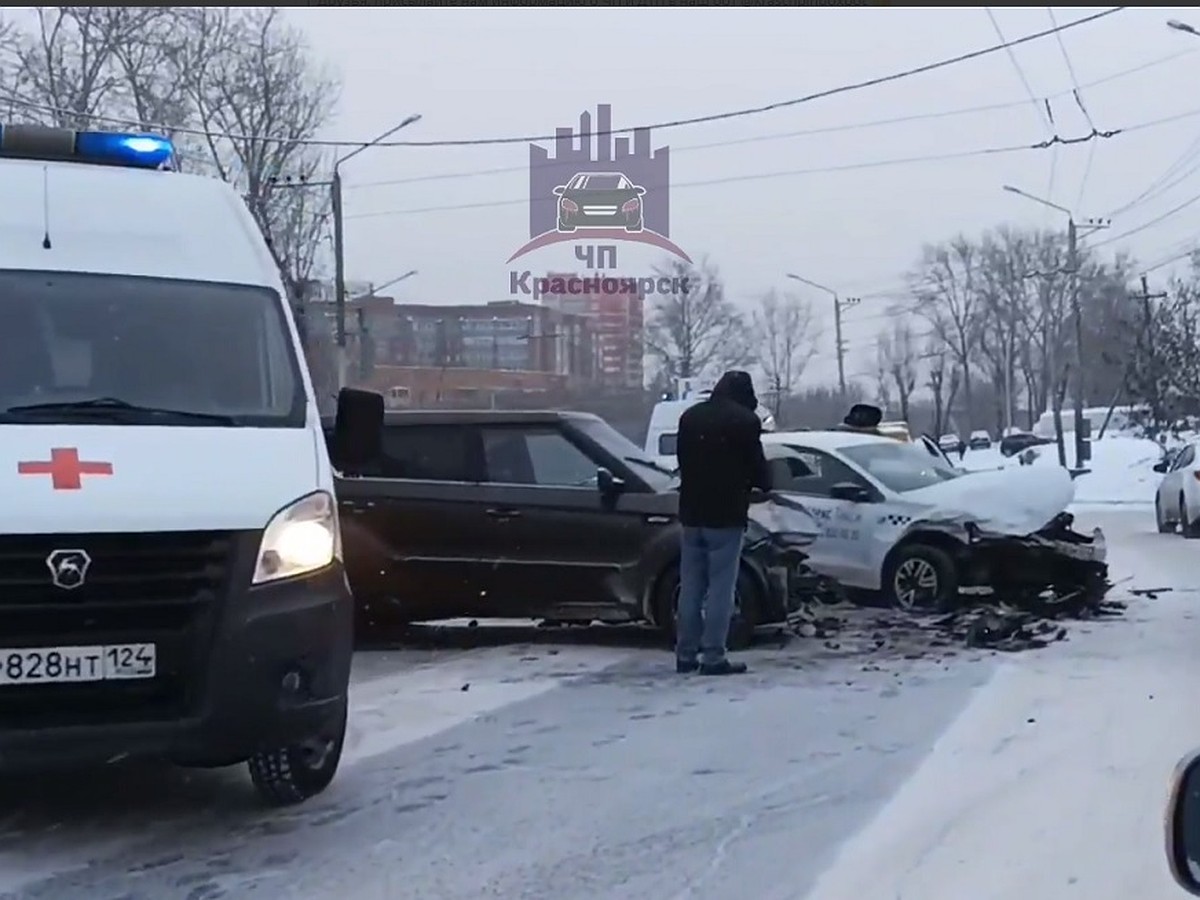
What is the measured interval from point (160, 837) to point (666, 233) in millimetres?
26949

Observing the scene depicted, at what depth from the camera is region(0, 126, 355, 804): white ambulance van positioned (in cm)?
516

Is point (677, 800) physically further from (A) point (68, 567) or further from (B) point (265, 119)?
(B) point (265, 119)

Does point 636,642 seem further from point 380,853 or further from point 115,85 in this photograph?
point 115,85

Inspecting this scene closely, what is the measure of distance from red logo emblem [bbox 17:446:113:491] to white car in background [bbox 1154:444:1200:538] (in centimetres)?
1896

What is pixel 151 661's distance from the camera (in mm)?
5266

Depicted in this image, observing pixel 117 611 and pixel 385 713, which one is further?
pixel 385 713

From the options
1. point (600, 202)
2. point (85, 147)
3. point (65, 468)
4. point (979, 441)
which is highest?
point (600, 202)

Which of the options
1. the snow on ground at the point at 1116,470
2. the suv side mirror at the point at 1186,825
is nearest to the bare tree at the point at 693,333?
the snow on ground at the point at 1116,470

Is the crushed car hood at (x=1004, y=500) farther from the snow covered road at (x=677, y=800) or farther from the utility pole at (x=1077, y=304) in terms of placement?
the utility pole at (x=1077, y=304)

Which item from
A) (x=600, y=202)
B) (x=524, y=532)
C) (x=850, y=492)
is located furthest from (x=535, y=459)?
(x=600, y=202)

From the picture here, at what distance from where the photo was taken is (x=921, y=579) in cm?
1198

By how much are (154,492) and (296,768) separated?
1307mm

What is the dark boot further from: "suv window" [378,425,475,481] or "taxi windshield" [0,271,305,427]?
"taxi windshield" [0,271,305,427]

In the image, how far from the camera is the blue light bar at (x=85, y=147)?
646cm
